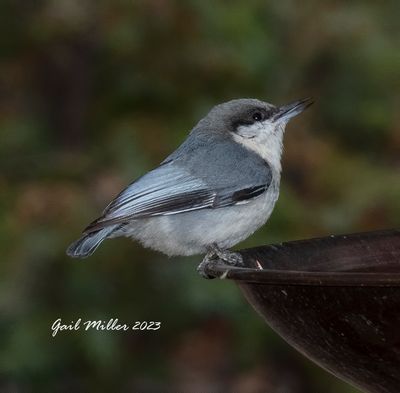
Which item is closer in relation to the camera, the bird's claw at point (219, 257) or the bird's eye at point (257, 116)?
the bird's claw at point (219, 257)

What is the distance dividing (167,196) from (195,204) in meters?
0.10

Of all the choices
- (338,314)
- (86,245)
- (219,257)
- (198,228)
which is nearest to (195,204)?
(198,228)

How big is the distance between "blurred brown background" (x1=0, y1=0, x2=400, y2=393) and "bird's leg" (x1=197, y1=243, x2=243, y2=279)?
94 cm

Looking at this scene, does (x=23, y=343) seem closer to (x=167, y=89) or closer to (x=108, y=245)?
(x=108, y=245)

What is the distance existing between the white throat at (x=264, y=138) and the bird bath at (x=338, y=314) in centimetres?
132

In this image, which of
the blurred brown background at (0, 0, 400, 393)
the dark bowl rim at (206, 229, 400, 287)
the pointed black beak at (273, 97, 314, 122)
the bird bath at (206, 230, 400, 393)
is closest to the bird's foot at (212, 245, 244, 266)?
the bird bath at (206, 230, 400, 393)

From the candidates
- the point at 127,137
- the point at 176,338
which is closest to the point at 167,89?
the point at 127,137

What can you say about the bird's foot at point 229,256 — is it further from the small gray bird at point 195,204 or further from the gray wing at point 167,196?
the gray wing at point 167,196

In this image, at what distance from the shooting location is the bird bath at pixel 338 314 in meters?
1.99

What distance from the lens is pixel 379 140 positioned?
507cm

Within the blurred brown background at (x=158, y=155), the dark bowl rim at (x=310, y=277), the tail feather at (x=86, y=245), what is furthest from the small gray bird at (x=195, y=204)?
the dark bowl rim at (x=310, y=277)

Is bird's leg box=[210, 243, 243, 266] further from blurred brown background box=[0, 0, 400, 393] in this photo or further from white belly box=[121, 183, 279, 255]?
blurred brown background box=[0, 0, 400, 393]

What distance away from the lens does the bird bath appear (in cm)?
199

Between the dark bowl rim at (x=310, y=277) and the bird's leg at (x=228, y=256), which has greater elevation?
the dark bowl rim at (x=310, y=277)
